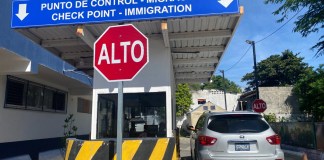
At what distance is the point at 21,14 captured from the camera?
7102 mm

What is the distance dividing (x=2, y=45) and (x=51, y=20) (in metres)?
2.72

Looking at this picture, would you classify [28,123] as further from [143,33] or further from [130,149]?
[130,149]

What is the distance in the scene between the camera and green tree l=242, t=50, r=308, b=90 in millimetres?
47562

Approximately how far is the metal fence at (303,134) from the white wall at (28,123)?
36.0 ft

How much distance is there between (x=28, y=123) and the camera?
39.2 feet

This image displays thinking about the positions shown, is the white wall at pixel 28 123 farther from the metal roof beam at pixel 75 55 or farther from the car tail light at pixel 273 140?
the car tail light at pixel 273 140

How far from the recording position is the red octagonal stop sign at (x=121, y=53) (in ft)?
12.8

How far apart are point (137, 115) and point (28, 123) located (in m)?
5.72

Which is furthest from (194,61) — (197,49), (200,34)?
(200,34)

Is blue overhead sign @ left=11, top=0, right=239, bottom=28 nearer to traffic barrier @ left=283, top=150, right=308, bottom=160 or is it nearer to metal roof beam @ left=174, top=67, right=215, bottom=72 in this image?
metal roof beam @ left=174, top=67, right=215, bottom=72

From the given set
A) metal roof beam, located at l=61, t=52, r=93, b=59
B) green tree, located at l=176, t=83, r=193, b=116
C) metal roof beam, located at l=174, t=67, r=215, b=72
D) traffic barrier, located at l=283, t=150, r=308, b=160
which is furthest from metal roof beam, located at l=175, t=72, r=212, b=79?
green tree, located at l=176, t=83, r=193, b=116

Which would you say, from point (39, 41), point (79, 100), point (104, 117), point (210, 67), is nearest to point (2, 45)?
point (39, 41)

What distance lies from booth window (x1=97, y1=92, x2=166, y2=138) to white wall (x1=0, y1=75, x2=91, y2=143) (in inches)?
158

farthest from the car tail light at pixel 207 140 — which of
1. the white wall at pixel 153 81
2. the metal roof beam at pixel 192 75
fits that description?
the metal roof beam at pixel 192 75
